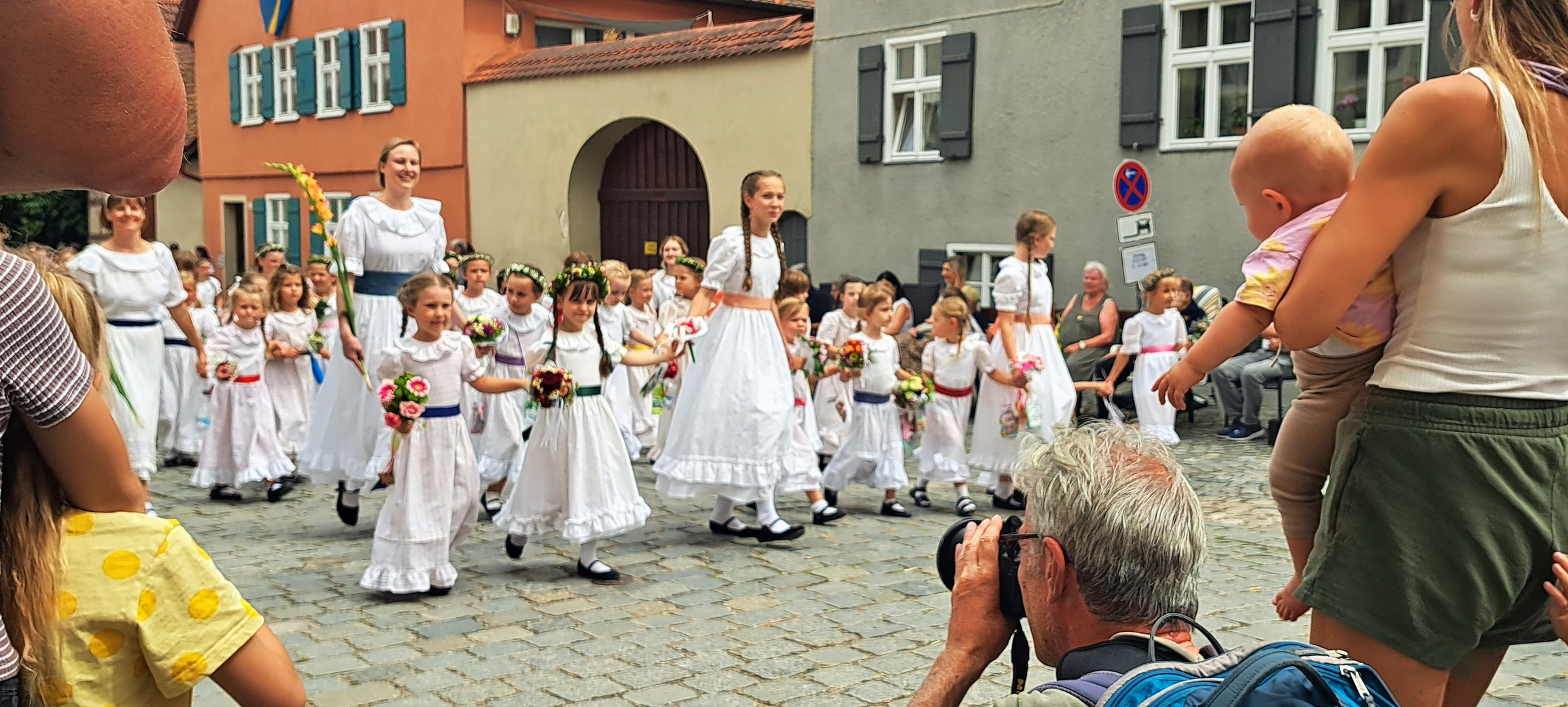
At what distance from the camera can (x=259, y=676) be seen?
7.32 ft

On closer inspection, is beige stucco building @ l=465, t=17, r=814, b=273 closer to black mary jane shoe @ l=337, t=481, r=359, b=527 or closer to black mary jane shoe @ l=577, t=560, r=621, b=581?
black mary jane shoe @ l=337, t=481, r=359, b=527

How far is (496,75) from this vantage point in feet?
80.8

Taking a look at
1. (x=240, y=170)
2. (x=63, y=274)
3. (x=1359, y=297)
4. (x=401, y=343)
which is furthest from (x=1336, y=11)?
(x=240, y=170)

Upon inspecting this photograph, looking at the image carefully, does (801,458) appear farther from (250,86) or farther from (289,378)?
(250,86)

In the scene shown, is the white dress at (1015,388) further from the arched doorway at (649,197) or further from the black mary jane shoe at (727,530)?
the arched doorway at (649,197)

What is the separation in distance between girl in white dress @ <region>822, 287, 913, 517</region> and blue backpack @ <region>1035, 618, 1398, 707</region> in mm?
7648

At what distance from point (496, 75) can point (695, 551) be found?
18.2 metres

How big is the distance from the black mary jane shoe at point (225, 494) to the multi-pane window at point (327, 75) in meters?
19.9

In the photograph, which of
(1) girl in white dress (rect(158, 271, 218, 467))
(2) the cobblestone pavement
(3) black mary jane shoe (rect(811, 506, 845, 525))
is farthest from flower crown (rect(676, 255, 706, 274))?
(1) girl in white dress (rect(158, 271, 218, 467))

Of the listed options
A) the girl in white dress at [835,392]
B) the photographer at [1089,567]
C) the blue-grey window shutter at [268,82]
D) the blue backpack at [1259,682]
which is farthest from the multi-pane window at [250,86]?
the blue backpack at [1259,682]

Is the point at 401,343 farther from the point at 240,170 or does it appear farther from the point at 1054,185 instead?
the point at 240,170

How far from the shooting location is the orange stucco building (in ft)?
84.1

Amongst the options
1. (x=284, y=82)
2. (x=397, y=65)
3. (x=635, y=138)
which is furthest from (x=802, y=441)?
(x=284, y=82)

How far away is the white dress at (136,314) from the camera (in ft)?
27.1
